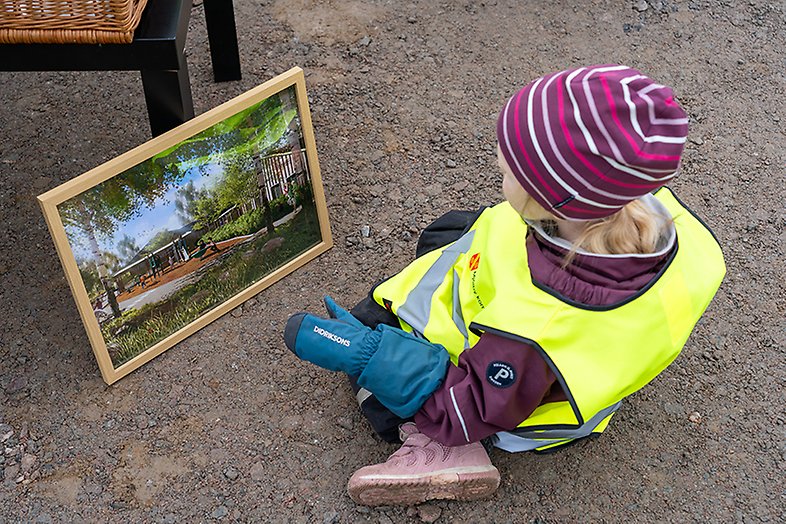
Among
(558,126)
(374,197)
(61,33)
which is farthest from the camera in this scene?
(374,197)

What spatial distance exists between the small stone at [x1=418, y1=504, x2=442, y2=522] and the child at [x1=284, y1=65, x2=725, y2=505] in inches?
1.8

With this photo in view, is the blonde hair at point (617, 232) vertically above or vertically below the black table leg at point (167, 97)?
below

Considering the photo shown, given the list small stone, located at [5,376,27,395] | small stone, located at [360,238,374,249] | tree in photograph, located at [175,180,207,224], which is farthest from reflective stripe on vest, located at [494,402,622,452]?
small stone, located at [5,376,27,395]

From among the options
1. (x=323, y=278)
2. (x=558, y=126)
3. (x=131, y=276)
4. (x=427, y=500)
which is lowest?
(x=427, y=500)

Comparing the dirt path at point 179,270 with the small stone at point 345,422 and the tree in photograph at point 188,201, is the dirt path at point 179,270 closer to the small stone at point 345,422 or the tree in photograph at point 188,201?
the tree in photograph at point 188,201

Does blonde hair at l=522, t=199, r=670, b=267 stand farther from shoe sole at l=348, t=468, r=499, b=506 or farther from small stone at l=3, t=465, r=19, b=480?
small stone at l=3, t=465, r=19, b=480

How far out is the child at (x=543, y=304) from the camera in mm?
1441

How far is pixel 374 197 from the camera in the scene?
263cm

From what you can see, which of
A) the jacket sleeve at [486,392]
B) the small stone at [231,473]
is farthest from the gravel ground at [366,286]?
the jacket sleeve at [486,392]

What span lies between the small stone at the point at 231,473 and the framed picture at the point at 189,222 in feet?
1.21

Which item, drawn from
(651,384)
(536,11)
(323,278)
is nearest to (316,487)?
(323,278)

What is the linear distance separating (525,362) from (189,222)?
3.07 ft

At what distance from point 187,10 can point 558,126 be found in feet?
3.20

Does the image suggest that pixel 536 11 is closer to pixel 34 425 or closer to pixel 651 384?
pixel 651 384
